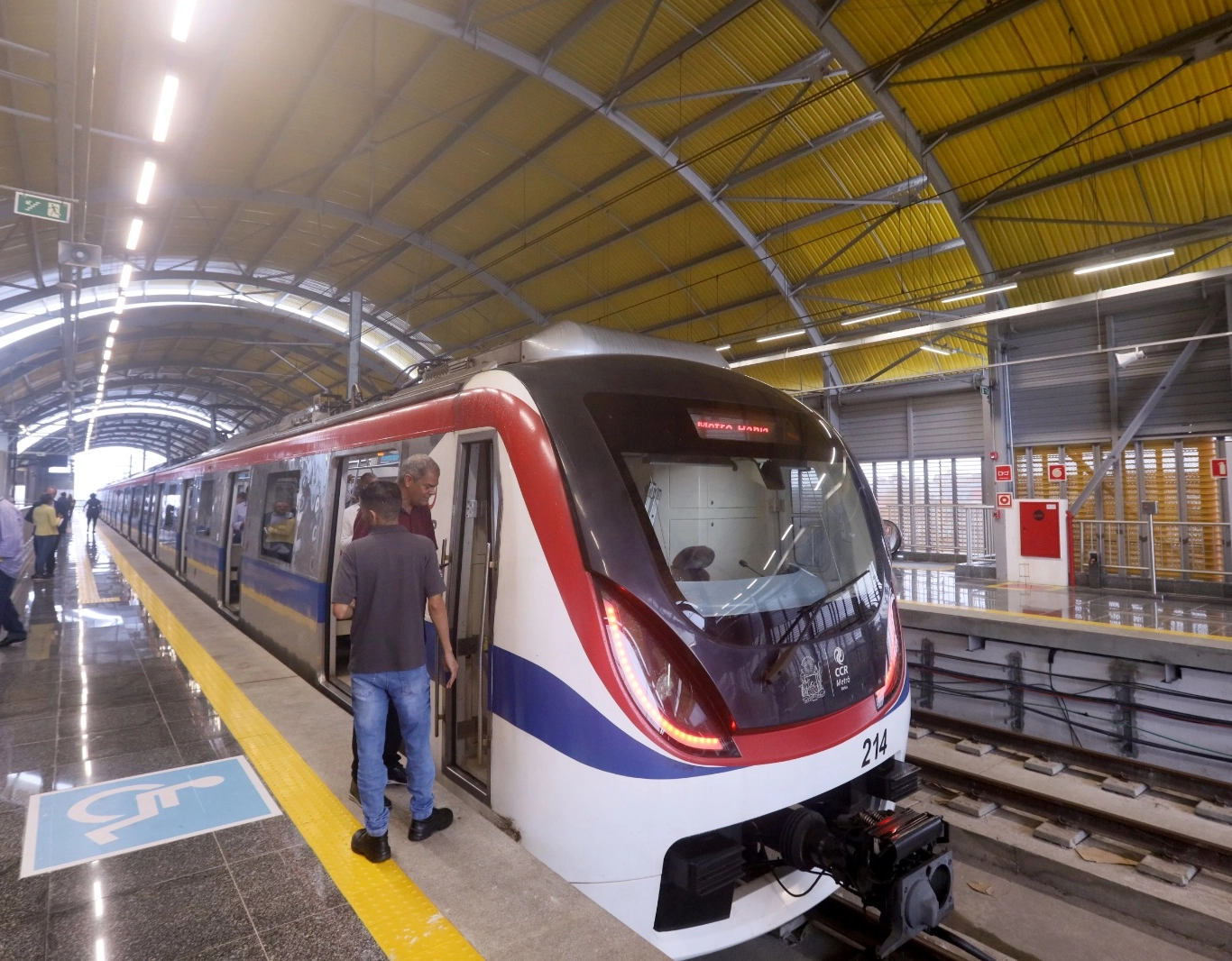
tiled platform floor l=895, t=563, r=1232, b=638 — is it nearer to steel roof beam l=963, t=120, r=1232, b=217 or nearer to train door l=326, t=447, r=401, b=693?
steel roof beam l=963, t=120, r=1232, b=217

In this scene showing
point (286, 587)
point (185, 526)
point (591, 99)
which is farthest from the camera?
point (591, 99)

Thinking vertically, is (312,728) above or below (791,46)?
below

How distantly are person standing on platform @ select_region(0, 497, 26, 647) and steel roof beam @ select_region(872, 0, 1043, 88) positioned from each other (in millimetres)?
11312

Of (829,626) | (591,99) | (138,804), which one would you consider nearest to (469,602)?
(829,626)

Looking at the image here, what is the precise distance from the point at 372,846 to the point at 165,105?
984cm

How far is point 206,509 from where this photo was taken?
35.0 ft

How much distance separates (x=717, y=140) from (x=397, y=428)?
12.0 meters

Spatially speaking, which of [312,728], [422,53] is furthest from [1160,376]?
[312,728]

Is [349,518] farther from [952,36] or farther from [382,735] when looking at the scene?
[952,36]

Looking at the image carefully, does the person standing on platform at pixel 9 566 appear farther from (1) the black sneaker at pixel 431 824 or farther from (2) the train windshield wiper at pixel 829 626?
(2) the train windshield wiper at pixel 829 626

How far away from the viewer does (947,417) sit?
18078 mm

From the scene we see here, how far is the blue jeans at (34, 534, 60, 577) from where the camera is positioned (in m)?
13.0

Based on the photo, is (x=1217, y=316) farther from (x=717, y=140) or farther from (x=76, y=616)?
(x=76, y=616)

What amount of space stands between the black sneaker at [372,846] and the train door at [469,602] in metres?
0.57
